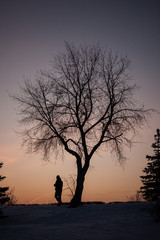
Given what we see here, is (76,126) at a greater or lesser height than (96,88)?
lesser

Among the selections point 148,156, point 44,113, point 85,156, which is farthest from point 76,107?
point 148,156

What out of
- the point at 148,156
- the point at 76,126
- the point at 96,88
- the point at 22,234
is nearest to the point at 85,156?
the point at 76,126

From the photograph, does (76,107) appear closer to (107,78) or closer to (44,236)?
(107,78)

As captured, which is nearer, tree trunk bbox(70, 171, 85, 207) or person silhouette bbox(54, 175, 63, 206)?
tree trunk bbox(70, 171, 85, 207)

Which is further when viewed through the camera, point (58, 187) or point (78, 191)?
point (58, 187)

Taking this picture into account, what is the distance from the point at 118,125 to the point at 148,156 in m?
12.2

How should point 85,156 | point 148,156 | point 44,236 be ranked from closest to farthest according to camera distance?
1. point 44,236
2. point 85,156
3. point 148,156

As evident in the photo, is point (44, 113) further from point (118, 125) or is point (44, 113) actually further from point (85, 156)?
point (118, 125)

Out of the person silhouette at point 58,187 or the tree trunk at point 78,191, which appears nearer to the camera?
the tree trunk at point 78,191

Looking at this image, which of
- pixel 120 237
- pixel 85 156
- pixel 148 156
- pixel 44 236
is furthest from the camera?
pixel 148 156

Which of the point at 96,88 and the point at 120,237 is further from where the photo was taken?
the point at 96,88

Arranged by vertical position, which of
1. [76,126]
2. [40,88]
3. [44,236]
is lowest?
[44,236]

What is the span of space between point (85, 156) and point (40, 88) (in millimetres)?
5983

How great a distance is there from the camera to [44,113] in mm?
18984
